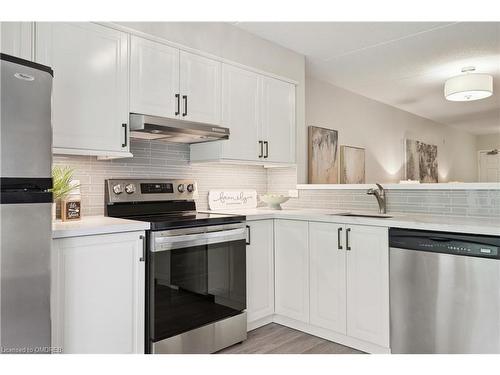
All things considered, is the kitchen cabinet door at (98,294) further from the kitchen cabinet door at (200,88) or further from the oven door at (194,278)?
the kitchen cabinet door at (200,88)

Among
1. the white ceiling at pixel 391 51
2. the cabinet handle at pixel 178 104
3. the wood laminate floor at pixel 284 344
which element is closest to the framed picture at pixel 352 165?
the white ceiling at pixel 391 51

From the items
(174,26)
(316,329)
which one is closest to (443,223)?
(316,329)

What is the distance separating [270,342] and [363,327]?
2.13ft

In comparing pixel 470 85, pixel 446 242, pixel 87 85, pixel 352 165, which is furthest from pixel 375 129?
pixel 87 85

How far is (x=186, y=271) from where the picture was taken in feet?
7.26

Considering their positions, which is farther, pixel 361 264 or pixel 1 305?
pixel 361 264

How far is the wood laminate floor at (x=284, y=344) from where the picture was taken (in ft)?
7.95

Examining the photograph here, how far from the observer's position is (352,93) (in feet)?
16.9

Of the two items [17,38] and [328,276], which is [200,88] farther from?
[328,276]

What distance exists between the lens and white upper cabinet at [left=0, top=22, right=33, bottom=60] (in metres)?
1.83

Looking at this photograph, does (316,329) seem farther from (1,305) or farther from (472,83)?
(472,83)

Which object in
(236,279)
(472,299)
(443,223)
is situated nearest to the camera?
(472,299)

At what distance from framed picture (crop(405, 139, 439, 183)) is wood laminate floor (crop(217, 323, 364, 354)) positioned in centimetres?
451

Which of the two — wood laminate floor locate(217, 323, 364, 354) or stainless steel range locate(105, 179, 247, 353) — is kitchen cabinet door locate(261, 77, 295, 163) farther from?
wood laminate floor locate(217, 323, 364, 354)
